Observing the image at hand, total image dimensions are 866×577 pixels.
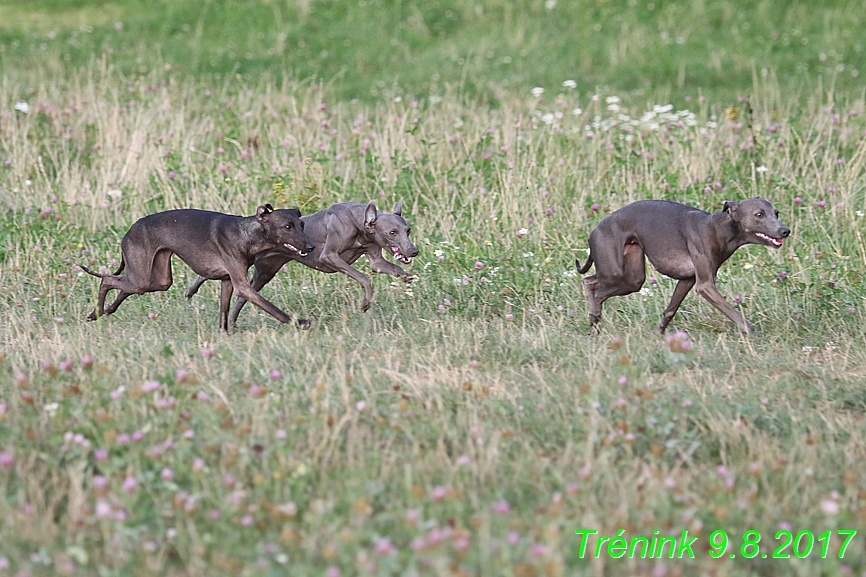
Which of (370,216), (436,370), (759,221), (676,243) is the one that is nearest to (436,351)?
(436,370)

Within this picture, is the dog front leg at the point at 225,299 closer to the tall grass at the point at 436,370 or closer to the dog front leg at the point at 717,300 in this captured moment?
the tall grass at the point at 436,370

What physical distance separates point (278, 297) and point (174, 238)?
134cm

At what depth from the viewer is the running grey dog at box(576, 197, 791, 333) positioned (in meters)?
6.39

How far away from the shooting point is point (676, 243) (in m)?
6.62

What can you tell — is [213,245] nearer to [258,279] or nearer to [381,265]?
[258,279]

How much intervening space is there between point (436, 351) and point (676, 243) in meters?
1.81

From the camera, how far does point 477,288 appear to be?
25.8 ft

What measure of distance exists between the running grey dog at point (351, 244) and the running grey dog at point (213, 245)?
155 mm

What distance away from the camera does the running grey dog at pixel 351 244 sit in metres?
6.91

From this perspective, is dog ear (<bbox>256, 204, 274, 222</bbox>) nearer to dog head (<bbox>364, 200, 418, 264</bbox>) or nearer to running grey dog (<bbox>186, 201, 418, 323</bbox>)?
running grey dog (<bbox>186, 201, 418, 323</bbox>)

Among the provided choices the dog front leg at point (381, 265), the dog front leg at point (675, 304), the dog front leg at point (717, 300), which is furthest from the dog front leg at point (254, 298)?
the dog front leg at point (717, 300)

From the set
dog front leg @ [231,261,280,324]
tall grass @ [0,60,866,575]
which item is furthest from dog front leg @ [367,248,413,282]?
dog front leg @ [231,261,280,324]

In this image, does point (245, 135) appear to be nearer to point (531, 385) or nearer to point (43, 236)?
point (43, 236)

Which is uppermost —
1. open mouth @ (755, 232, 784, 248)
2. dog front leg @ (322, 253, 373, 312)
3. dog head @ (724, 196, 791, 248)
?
dog head @ (724, 196, 791, 248)
